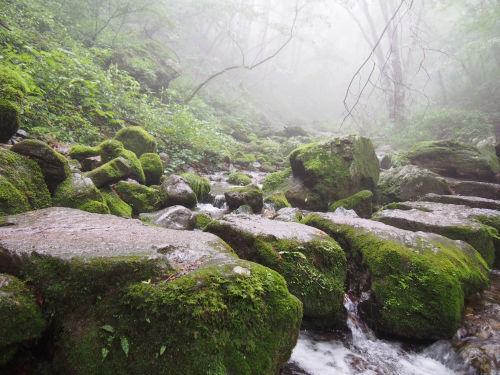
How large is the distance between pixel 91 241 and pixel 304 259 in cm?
229

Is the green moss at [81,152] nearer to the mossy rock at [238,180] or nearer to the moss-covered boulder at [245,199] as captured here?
the moss-covered boulder at [245,199]

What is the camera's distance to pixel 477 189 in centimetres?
787

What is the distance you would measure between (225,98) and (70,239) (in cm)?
2307

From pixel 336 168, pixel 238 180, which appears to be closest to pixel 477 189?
pixel 336 168

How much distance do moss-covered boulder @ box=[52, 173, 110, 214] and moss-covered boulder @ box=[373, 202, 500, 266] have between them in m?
5.21

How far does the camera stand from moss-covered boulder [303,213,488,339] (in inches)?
112

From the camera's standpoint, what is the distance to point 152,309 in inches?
66.0

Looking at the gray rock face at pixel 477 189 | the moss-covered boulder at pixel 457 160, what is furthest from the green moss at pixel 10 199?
the moss-covered boulder at pixel 457 160

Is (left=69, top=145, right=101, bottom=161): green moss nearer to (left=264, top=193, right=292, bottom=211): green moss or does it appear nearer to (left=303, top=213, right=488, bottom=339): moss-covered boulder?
(left=264, top=193, right=292, bottom=211): green moss

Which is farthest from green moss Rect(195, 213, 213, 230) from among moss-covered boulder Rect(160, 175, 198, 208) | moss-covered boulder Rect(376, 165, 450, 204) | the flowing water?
moss-covered boulder Rect(376, 165, 450, 204)

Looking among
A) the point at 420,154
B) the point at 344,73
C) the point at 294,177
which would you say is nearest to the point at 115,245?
the point at 294,177

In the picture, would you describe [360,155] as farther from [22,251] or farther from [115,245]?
[22,251]

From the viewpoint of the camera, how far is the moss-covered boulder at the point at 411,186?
7.57 metres

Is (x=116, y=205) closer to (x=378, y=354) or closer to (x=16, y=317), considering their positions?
(x=16, y=317)
